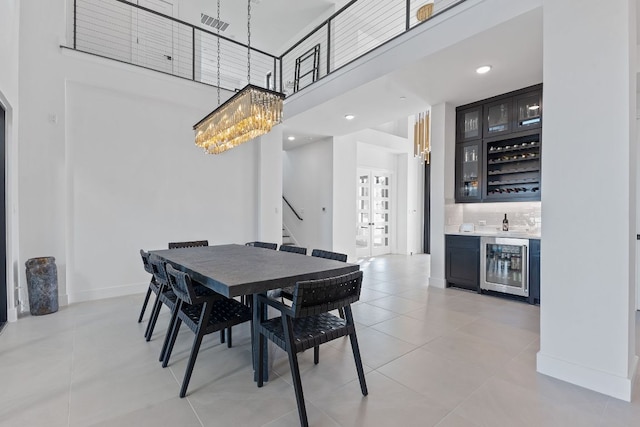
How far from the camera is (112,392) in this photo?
203cm

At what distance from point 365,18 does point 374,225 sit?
4.88m

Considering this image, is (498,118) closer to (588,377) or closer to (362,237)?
(588,377)

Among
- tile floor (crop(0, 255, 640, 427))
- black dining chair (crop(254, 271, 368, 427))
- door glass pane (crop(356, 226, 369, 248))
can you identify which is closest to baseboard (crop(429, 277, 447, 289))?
tile floor (crop(0, 255, 640, 427))

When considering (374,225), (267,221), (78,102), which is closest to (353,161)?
(374,225)

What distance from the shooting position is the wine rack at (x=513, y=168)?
4363mm

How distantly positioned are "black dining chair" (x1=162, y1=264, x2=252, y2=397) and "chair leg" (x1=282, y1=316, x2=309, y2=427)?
57cm

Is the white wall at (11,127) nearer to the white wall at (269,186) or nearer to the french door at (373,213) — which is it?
the white wall at (269,186)

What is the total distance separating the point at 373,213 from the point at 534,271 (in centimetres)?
485

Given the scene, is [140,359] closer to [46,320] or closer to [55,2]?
[46,320]

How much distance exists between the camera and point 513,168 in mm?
4629

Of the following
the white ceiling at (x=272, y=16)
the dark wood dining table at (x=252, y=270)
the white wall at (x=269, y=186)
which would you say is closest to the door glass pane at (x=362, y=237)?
the white wall at (x=269, y=186)

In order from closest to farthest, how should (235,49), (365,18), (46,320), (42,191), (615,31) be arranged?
(615,31) → (46,320) → (42,191) → (365,18) → (235,49)

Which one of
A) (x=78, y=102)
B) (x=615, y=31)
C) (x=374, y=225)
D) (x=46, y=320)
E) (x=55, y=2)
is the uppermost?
(x=55, y=2)

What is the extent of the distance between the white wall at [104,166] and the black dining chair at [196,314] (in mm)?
2596
